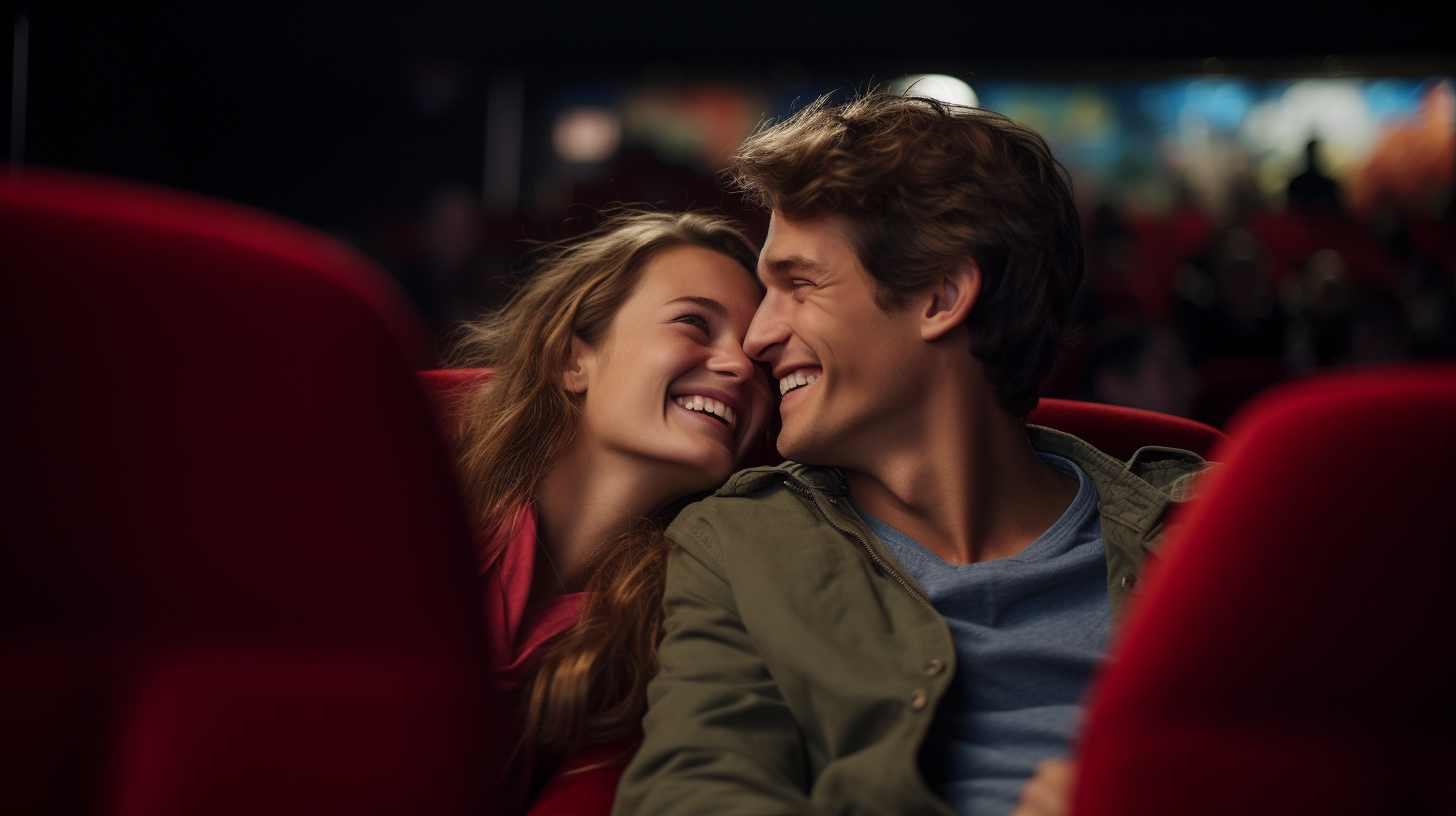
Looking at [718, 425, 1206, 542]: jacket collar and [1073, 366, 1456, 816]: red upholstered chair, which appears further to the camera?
[718, 425, 1206, 542]: jacket collar

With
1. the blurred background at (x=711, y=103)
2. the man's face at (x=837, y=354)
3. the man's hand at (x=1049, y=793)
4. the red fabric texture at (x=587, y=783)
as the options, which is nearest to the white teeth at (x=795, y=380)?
the man's face at (x=837, y=354)

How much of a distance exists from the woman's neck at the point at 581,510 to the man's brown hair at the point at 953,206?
1.48ft

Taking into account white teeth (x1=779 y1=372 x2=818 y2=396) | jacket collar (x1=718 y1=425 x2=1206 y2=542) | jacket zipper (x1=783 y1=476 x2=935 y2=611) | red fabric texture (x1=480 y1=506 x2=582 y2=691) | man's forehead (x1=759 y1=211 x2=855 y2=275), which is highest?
man's forehead (x1=759 y1=211 x2=855 y2=275)

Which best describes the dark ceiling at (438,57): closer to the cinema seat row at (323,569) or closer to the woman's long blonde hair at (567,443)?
the woman's long blonde hair at (567,443)

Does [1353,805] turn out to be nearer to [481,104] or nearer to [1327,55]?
[1327,55]

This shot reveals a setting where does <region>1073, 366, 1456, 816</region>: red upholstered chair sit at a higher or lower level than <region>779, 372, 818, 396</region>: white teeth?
higher

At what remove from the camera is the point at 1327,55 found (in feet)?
29.1

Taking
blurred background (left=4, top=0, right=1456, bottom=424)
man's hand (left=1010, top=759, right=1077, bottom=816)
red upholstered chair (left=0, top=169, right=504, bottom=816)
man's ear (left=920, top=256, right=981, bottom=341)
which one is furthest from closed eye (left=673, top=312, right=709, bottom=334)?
blurred background (left=4, top=0, right=1456, bottom=424)

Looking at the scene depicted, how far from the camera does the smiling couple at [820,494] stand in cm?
112

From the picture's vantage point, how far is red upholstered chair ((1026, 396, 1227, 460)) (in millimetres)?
1611

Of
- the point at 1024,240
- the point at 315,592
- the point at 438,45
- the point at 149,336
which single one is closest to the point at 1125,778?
the point at 315,592

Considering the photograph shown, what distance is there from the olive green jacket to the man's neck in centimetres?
7

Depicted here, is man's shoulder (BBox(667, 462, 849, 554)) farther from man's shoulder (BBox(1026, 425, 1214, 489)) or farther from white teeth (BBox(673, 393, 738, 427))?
man's shoulder (BBox(1026, 425, 1214, 489))

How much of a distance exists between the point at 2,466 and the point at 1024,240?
47.8 inches
